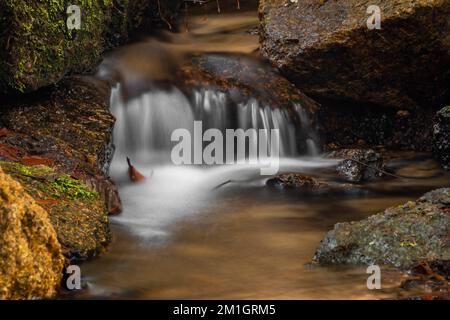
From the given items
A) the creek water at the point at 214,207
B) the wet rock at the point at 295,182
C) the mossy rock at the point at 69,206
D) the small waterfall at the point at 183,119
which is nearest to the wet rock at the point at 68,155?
the mossy rock at the point at 69,206

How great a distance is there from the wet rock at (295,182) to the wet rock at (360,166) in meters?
0.50

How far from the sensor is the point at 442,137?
7.29 metres

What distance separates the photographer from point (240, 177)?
22.4ft

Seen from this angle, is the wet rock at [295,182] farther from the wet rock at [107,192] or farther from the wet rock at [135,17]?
the wet rock at [135,17]

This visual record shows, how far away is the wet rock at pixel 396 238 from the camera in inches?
145

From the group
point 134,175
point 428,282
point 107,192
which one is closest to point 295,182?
point 134,175

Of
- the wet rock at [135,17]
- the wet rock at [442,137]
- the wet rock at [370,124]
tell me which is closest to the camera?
the wet rock at [442,137]

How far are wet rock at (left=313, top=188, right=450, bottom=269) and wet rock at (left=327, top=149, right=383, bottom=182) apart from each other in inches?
100.0

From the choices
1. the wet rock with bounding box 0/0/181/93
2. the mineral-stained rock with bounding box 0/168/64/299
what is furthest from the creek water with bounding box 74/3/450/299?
the wet rock with bounding box 0/0/181/93

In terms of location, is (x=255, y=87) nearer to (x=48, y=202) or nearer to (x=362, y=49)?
(x=362, y=49)

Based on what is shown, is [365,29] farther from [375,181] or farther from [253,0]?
[253,0]

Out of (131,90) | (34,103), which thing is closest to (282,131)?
(131,90)

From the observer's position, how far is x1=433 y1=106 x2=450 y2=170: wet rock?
7.13 metres

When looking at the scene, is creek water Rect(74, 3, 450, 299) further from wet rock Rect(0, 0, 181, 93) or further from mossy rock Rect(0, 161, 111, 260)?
wet rock Rect(0, 0, 181, 93)
